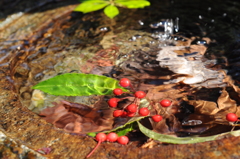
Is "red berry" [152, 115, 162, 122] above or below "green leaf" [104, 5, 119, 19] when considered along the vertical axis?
below

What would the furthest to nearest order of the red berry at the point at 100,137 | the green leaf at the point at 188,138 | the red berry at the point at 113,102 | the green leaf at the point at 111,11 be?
the green leaf at the point at 111,11, the red berry at the point at 113,102, the red berry at the point at 100,137, the green leaf at the point at 188,138

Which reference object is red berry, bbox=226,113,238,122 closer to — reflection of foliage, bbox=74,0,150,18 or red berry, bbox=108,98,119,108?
red berry, bbox=108,98,119,108

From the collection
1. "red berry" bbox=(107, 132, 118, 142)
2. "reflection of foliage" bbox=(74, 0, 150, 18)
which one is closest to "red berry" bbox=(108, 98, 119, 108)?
"red berry" bbox=(107, 132, 118, 142)

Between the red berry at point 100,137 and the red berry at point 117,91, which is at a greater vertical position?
the red berry at point 100,137

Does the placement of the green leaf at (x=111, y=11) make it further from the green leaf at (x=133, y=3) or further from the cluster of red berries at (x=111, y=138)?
the cluster of red berries at (x=111, y=138)

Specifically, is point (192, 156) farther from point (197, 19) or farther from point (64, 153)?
point (197, 19)

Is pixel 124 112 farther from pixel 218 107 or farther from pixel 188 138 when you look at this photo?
pixel 218 107

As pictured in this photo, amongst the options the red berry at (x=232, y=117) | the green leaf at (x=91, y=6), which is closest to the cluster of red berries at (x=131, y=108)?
the red berry at (x=232, y=117)

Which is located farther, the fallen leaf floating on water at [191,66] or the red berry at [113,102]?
the fallen leaf floating on water at [191,66]
